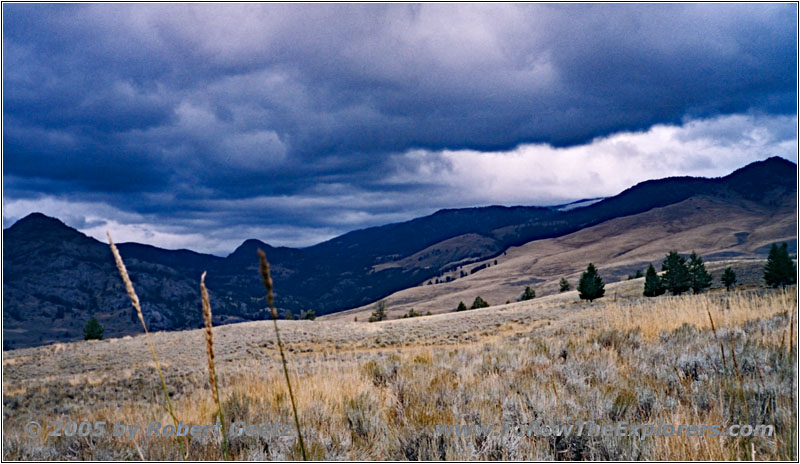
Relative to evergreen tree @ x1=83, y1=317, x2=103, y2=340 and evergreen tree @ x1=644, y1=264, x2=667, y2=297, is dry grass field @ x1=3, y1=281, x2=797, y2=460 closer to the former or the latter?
evergreen tree @ x1=644, y1=264, x2=667, y2=297

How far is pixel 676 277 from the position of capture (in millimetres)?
50562

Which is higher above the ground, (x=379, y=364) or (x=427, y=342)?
(x=379, y=364)

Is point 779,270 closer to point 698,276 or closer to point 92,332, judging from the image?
point 698,276

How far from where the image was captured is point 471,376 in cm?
673

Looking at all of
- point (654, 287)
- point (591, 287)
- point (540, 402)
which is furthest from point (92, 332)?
point (540, 402)

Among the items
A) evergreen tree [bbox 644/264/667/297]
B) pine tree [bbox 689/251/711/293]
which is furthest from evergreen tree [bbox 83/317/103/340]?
pine tree [bbox 689/251/711/293]

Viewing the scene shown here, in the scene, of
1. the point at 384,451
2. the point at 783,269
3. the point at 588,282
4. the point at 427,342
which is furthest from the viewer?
the point at 588,282

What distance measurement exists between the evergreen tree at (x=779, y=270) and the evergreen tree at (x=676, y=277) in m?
7.63

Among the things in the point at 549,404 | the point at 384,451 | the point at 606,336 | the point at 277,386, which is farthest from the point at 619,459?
the point at 606,336

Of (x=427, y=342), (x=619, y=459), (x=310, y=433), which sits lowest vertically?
(x=427, y=342)

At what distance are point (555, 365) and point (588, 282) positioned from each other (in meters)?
54.3

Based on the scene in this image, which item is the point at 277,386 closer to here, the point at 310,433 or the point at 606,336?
the point at 310,433

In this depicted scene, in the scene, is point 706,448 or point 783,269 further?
point 783,269

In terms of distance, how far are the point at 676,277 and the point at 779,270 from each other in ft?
32.3
